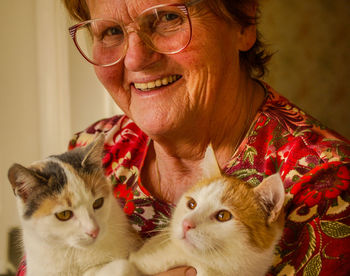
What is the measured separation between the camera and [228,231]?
2.03ft

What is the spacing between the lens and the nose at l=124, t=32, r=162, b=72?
822 millimetres

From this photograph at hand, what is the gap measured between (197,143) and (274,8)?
3.53 ft

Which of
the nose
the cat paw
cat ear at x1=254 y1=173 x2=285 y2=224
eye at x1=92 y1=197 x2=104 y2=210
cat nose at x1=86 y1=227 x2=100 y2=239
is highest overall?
the nose

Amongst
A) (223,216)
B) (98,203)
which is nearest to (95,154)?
(98,203)

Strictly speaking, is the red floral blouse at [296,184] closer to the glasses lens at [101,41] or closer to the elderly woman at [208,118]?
the elderly woman at [208,118]

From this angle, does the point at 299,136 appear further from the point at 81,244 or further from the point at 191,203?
the point at 81,244

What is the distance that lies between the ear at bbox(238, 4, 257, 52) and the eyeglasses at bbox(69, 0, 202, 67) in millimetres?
185

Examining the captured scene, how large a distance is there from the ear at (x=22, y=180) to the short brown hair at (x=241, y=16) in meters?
0.47

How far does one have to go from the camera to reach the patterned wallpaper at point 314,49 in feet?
5.61

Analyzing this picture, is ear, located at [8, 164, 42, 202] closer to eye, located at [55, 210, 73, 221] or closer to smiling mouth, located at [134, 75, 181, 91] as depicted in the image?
eye, located at [55, 210, 73, 221]

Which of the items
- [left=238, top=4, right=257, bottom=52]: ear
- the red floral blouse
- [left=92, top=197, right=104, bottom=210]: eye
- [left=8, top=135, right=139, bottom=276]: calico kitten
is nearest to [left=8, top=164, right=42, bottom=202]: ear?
[left=8, top=135, right=139, bottom=276]: calico kitten

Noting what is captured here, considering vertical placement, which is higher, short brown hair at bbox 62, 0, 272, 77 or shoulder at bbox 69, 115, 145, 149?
short brown hair at bbox 62, 0, 272, 77

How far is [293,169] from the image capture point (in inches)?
31.3

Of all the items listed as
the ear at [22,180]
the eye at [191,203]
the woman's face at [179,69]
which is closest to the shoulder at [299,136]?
the woman's face at [179,69]
